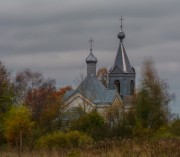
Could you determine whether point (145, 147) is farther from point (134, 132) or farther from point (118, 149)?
point (134, 132)

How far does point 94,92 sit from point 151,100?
57.6 feet

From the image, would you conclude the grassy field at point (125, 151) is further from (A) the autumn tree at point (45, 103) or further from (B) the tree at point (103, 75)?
(B) the tree at point (103, 75)

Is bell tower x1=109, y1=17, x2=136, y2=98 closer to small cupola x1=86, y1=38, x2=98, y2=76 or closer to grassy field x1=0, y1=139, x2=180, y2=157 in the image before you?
small cupola x1=86, y1=38, x2=98, y2=76

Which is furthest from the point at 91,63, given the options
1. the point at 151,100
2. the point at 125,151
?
the point at 125,151

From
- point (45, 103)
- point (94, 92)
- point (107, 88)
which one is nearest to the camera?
point (45, 103)

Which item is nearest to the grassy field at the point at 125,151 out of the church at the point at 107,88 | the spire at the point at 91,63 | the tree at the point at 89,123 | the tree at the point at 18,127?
the tree at the point at 18,127

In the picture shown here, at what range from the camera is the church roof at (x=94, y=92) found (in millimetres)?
74700

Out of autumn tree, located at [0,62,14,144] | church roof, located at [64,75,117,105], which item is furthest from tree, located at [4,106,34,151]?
church roof, located at [64,75,117,105]

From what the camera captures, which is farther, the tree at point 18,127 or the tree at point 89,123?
the tree at point 89,123

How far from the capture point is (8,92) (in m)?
44.3

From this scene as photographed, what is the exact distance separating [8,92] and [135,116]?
12.2m

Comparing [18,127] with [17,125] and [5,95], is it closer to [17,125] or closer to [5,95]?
[17,125]

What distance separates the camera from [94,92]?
76.1 metres

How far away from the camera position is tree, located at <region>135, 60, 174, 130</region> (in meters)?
56.2
